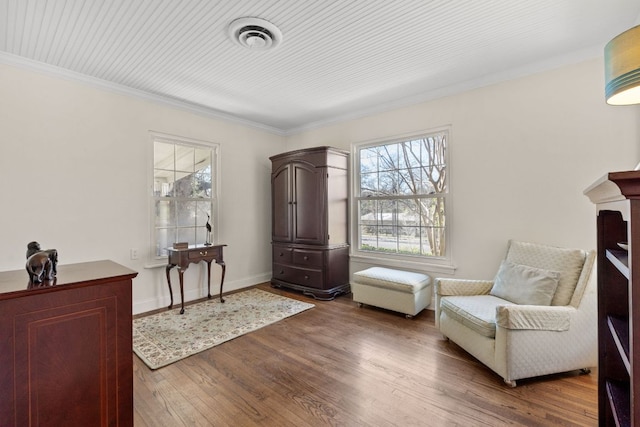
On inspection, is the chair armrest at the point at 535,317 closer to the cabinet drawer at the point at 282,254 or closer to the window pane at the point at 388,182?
the window pane at the point at 388,182

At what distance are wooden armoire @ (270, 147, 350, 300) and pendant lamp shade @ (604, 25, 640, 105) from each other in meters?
2.79

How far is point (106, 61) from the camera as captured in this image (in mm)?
2652

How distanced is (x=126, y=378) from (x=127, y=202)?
245 centimetres

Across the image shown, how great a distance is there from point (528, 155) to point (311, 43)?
2.32 m

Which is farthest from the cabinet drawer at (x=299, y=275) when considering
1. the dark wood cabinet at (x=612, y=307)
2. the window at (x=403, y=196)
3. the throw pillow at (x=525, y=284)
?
the dark wood cabinet at (x=612, y=307)

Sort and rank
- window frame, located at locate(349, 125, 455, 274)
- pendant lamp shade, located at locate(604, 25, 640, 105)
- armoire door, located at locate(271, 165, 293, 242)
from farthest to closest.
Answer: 1. armoire door, located at locate(271, 165, 293, 242)
2. window frame, located at locate(349, 125, 455, 274)
3. pendant lamp shade, located at locate(604, 25, 640, 105)

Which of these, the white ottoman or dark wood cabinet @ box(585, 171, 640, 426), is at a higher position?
dark wood cabinet @ box(585, 171, 640, 426)

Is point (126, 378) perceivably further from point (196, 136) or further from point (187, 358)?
point (196, 136)

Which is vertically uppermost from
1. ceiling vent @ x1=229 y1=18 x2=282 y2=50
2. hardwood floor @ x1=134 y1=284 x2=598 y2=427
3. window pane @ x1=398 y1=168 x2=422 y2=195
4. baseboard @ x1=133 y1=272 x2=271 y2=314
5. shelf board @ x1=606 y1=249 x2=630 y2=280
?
ceiling vent @ x1=229 y1=18 x2=282 y2=50

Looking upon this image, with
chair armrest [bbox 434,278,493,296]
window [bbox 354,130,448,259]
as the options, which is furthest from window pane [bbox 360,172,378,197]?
chair armrest [bbox 434,278,493,296]

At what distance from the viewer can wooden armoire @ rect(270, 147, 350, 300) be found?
12.6 ft

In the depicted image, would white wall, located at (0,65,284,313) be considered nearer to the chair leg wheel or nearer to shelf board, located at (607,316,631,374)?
the chair leg wheel

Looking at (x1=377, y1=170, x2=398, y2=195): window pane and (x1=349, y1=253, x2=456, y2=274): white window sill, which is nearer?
(x1=349, y1=253, x2=456, y2=274): white window sill

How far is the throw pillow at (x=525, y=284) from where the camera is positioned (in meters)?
2.17
